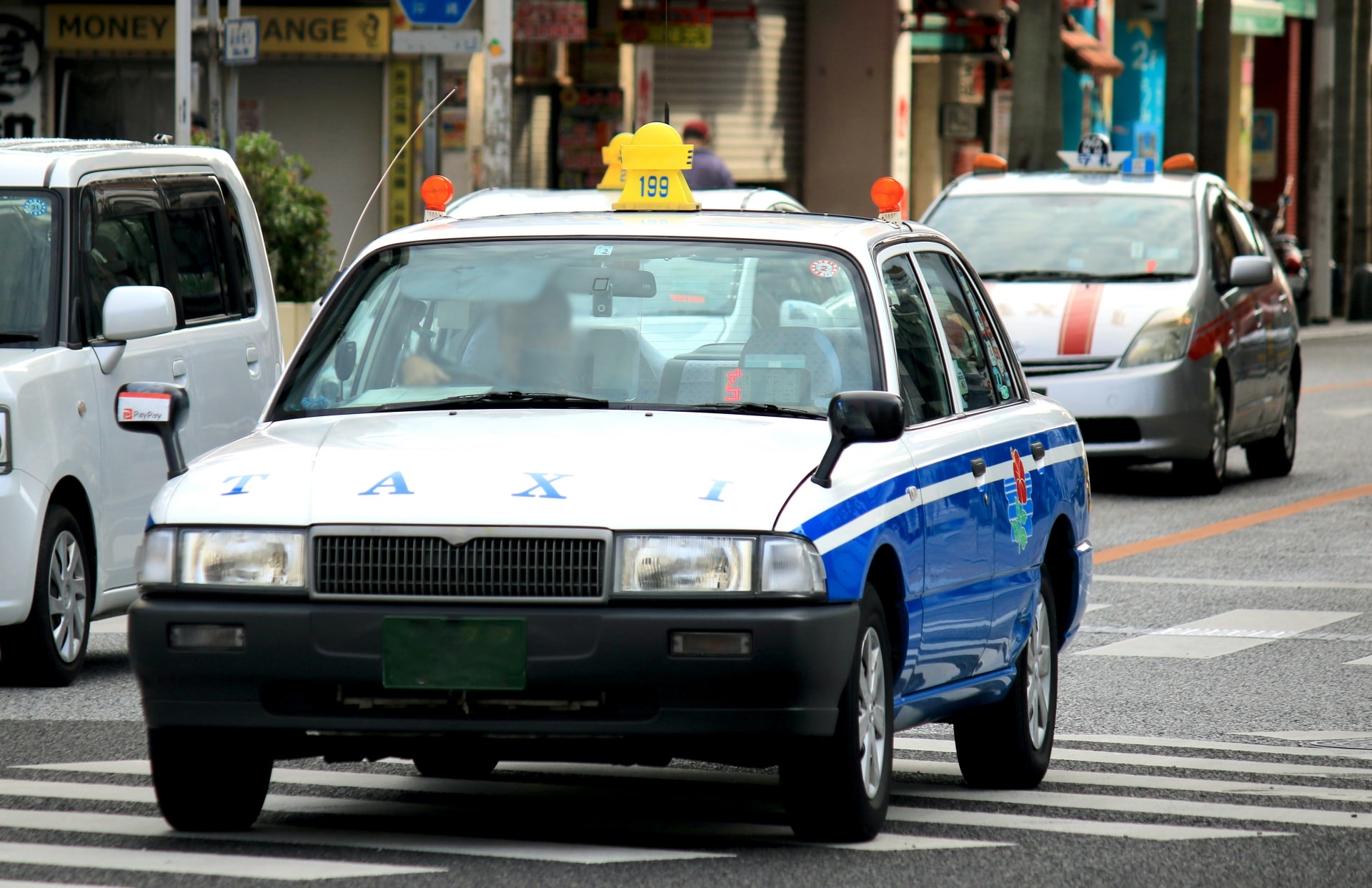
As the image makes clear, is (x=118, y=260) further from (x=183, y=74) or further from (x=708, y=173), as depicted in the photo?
(x=708, y=173)

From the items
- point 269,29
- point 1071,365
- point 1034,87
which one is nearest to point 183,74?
point 1071,365

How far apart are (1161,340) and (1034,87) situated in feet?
41.7

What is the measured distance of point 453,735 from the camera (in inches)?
222

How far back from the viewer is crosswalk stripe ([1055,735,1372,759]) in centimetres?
773

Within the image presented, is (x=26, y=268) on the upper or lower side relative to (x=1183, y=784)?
upper

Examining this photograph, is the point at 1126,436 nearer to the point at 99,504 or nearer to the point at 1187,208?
the point at 1187,208

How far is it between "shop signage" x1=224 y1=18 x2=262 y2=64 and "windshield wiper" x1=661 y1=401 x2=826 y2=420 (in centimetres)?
1206

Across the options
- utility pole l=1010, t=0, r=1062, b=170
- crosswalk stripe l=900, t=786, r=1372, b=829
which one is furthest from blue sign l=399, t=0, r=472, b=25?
crosswalk stripe l=900, t=786, r=1372, b=829

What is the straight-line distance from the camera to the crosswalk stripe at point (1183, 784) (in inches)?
274

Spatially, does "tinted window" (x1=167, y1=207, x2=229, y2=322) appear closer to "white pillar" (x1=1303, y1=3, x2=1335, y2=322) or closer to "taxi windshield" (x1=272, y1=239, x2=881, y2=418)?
"taxi windshield" (x1=272, y1=239, x2=881, y2=418)

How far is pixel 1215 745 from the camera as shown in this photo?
7891 millimetres

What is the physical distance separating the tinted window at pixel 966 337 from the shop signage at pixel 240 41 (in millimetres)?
11024

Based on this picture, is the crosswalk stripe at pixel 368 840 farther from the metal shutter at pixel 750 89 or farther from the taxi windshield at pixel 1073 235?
the metal shutter at pixel 750 89

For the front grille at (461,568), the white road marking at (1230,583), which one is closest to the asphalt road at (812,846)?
the front grille at (461,568)
